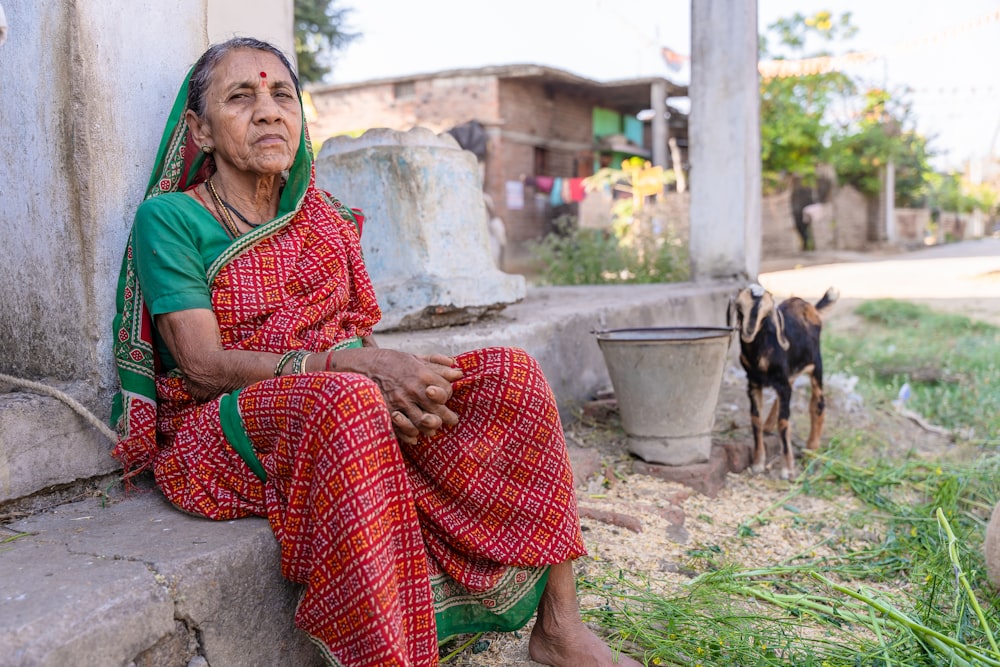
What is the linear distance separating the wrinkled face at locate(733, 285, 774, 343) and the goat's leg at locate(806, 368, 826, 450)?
56 centimetres

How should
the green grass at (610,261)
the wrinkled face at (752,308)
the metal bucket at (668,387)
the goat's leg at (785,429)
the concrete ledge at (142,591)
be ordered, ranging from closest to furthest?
the concrete ledge at (142,591) → the metal bucket at (668,387) → the wrinkled face at (752,308) → the goat's leg at (785,429) → the green grass at (610,261)

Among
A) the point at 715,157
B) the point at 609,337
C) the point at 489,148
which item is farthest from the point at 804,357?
the point at 489,148

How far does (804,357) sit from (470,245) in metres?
1.68

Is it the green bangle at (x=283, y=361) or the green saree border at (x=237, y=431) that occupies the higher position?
the green bangle at (x=283, y=361)

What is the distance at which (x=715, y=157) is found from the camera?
578 centimetres

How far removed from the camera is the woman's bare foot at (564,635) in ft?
6.36

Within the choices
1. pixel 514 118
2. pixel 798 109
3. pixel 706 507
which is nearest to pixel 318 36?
pixel 514 118

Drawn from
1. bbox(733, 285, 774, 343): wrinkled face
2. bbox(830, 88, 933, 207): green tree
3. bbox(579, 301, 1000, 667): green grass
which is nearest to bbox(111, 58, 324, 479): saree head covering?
bbox(579, 301, 1000, 667): green grass

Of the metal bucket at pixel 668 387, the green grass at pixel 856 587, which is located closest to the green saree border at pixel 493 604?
the green grass at pixel 856 587

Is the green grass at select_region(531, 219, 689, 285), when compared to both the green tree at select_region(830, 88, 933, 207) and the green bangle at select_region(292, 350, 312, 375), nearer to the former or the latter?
the green bangle at select_region(292, 350, 312, 375)

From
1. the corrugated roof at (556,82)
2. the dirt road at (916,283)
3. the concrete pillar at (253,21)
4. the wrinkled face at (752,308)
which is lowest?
the dirt road at (916,283)

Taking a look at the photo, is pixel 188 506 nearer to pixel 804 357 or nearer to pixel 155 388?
pixel 155 388

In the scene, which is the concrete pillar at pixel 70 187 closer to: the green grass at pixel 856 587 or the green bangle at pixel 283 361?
the green bangle at pixel 283 361

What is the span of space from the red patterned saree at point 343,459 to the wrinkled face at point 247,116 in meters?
0.09
